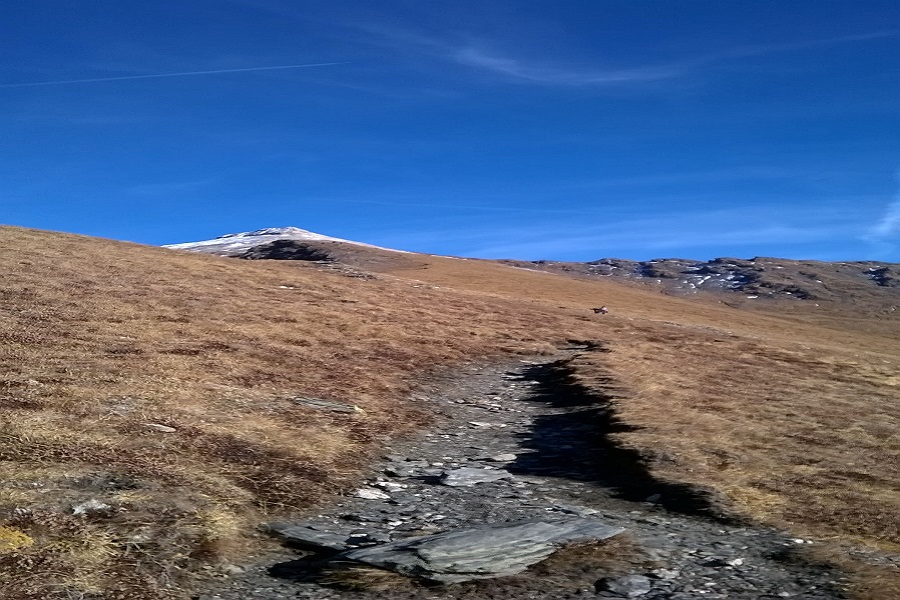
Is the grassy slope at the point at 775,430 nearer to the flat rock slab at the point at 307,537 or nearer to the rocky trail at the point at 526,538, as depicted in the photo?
the rocky trail at the point at 526,538

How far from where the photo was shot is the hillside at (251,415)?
10.1 metres

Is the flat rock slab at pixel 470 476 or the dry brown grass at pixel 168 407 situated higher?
the dry brown grass at pixel 168 407

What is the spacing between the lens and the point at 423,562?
9203 mm

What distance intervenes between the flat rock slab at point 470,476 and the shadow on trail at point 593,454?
52cm

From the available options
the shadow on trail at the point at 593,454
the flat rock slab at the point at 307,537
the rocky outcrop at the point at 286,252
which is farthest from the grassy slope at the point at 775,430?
the rocky outcrop at the point at 286,252

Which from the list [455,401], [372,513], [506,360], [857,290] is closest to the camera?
[372,513]

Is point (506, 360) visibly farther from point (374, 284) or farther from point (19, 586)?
point (19, 586)

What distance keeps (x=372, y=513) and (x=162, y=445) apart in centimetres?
454

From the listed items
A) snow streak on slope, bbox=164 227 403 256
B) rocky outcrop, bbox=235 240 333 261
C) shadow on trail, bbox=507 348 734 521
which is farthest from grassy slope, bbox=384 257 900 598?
snow streak on slope, bbox=164 227 403 256

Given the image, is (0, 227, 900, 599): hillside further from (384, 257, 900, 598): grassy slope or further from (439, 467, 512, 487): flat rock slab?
(439, 467, 512, 487): flat rock slab

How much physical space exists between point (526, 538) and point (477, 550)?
0.88 metres

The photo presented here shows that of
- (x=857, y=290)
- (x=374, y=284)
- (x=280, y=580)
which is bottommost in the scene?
(x=280, y=580)

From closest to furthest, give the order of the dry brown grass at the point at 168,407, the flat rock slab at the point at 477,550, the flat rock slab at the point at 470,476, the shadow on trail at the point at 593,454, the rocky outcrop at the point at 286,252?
the flat rock slab at the point at 477,550 → the dry brown grass at the point at 168,407 → the shadow on trail at the point at 593,454 → the flat rock slab at the point at 470,476 → the rocky outcrop at the point at 286,252

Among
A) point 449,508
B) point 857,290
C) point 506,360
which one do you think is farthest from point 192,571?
point 857,290
